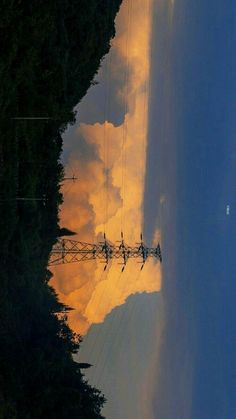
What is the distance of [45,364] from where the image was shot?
166 feet

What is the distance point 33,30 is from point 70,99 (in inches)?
691

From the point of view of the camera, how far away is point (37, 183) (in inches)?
2096

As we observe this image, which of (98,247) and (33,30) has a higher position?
(33,30)

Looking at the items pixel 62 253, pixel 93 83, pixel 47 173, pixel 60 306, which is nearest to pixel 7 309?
pixel 62 253

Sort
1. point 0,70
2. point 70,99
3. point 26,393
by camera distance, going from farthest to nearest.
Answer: point 70,99 < point 26,393 < point 0,70

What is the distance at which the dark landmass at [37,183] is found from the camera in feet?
128

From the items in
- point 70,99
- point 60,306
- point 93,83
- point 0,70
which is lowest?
point 60,306

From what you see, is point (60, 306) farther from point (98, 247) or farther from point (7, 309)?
point (7, 309)

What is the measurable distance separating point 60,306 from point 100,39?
110ft

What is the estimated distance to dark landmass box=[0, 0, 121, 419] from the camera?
38906 mm

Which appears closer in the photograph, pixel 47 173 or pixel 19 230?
pixel 19 230

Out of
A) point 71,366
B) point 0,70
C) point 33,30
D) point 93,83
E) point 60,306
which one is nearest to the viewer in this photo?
point 0,70

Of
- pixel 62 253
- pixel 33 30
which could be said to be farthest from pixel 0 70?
pixel 62 253

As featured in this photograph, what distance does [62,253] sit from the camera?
5769 centimetres
